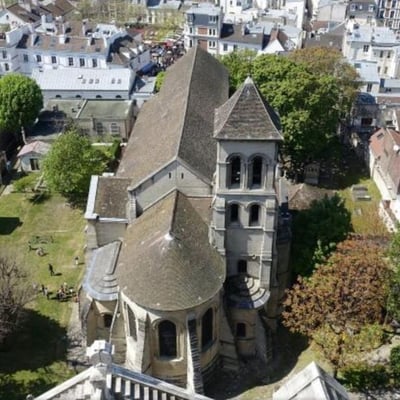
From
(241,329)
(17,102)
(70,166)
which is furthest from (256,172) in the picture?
(17,102)

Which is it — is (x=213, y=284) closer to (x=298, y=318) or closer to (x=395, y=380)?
(x=298, y=318)

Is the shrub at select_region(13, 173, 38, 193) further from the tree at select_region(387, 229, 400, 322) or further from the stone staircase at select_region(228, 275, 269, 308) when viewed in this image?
the tree at select_region(387, 229, 400, 322)

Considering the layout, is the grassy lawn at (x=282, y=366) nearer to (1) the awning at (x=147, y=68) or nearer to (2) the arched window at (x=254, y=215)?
(2) the arched window at (x=254, y=215)

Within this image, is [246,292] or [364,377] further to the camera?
[246,292]

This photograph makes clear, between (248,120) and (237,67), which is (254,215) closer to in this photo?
(248,120)

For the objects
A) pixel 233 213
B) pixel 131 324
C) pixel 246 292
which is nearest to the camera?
pixel 131 324
